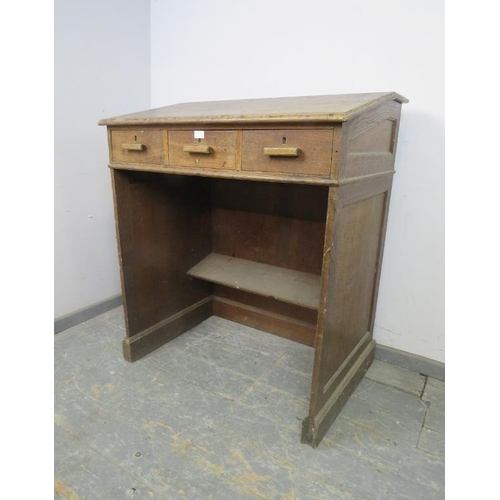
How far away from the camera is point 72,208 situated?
1.89 m

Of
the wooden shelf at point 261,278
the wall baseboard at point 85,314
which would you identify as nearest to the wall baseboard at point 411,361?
the wooden shelf at point 261,278

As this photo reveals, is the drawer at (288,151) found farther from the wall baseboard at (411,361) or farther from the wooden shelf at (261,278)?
the wall baseboard at (411,361)

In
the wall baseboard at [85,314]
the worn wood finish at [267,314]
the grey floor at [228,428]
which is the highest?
the worn wood finish at [267,314]

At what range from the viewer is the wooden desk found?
3.49 feet

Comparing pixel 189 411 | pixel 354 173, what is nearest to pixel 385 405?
pixel 189 411

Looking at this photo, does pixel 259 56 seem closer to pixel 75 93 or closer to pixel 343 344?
pixel 75 93

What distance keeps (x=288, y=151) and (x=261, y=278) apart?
33.6 inches

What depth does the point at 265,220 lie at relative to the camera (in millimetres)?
1824

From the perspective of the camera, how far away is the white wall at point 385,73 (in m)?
1.42

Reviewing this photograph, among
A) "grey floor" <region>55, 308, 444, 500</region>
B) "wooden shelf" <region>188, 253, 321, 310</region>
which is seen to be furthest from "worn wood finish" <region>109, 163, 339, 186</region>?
"grey floor" <region>55, 308, 444, 500</region>

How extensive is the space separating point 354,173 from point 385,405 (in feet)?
3.13

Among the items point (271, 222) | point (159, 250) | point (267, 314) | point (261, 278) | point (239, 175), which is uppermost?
point (239, 175)

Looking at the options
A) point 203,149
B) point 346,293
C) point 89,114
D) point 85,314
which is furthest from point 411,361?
point 89,114

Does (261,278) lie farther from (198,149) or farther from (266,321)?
(198,149)
